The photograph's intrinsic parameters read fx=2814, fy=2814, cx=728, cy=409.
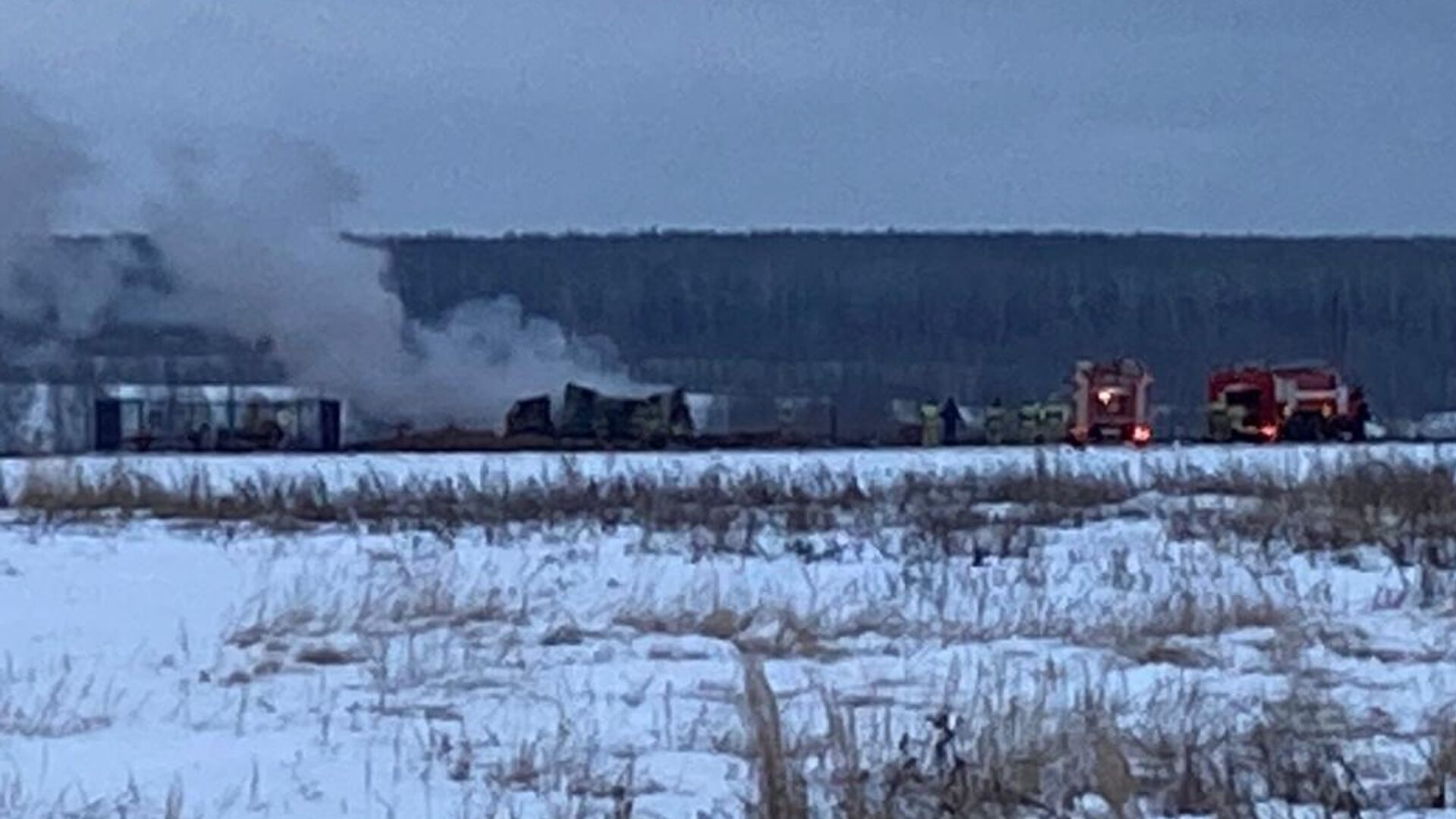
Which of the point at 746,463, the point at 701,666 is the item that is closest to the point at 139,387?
the point at 746,463

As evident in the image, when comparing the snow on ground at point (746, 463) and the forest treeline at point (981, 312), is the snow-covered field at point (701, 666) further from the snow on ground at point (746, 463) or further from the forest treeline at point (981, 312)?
the forest treeline at point (981, 312)

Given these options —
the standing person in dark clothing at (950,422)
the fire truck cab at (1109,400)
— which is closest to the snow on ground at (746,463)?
the fire truck cab at (1109,400)

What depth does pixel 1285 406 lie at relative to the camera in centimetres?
6003

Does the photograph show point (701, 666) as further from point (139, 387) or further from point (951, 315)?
point (951, 315)

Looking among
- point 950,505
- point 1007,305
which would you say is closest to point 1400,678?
point 950,505

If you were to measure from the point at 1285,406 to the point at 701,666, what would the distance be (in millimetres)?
49901

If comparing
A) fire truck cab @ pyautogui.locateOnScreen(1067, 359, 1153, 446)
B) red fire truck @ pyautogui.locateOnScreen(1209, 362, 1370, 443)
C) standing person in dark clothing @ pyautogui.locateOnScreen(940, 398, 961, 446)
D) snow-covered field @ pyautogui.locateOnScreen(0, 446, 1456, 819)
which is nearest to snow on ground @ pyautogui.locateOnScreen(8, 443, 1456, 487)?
snow-covered field @ pyautogui.locateOnScreen(0, 446, 1456, 819)

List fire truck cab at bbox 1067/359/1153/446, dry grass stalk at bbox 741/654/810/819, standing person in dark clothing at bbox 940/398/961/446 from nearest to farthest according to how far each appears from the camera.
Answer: dry grass stalk at bbox 741/654/810/819
fire truck cab at bbox 1067/359/1153/446
standing person in dark clothing at bbox 940/398/961/446

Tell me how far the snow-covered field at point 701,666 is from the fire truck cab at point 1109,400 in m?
38.2

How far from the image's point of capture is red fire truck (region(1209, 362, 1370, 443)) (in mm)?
57281

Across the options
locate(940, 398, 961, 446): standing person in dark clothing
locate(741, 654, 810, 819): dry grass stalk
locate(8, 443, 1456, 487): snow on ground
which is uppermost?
locate(940, 398, 961, 446): standing person in dark clothing

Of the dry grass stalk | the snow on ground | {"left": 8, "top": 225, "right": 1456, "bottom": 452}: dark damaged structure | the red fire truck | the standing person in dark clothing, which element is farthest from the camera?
{"left": 8, "top": 225, "right": 1456, "bottom": 452}: dark damaged structure

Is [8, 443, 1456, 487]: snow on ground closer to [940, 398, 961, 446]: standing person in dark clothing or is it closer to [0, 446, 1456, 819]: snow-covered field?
[0, 446, 1456, 819]: snow-covered field

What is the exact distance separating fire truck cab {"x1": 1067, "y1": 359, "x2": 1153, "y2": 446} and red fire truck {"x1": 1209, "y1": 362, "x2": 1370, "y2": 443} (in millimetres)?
1629
